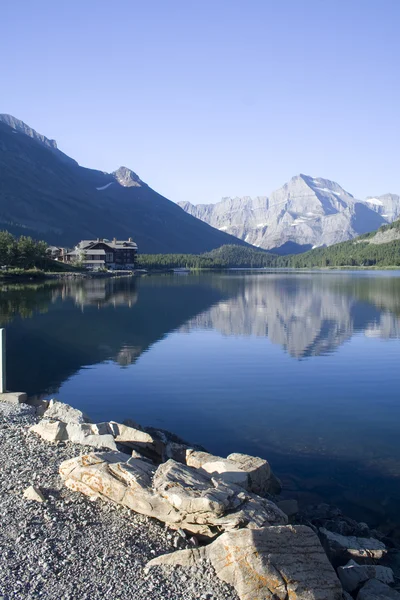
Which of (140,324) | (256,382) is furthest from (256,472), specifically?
(140,324)

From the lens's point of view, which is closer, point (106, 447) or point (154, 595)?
point (154, 595)

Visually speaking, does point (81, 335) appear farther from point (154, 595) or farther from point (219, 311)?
point (154, 595)

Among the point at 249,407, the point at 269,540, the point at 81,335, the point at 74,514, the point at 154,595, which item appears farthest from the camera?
the point at 81,335

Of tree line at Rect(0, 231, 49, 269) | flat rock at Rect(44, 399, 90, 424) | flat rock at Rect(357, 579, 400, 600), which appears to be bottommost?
flat rock at Rect(357, 579, 400, 600)

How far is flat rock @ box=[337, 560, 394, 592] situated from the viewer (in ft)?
26.2

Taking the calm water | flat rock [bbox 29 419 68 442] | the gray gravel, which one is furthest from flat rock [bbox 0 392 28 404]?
the gray gravel

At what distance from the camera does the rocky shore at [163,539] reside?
6.71 metres

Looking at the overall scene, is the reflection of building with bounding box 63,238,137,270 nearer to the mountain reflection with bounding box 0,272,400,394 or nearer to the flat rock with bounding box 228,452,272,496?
the mountain reflection with bounding box 0,272,400,394

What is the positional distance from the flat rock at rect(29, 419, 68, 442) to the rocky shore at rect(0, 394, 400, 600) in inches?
20.4

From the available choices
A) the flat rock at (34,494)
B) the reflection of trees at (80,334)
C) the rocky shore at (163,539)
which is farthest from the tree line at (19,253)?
the flat rock at (34,494)

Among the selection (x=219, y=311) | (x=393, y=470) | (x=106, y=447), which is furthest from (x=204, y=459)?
(x=219, y=311)

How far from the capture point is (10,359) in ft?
94.4

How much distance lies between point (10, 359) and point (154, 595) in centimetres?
2450

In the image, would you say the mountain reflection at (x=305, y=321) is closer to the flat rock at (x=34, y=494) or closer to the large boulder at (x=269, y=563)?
the flat rock at (x=34, y=494)
